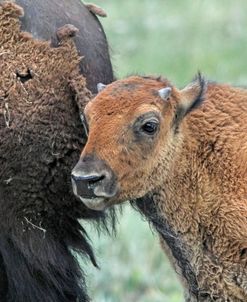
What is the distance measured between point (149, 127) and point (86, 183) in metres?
0.49

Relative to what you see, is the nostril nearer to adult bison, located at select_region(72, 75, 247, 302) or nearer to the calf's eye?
adult bison, located at select_region(72, 75, 247, 302)

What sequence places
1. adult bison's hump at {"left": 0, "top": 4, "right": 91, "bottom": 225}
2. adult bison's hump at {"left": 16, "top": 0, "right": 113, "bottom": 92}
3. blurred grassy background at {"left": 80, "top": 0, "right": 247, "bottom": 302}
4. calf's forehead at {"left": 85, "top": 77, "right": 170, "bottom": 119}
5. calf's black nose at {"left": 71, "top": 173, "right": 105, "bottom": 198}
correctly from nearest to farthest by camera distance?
calf's black nose at {"left": 71, "top": 173, "right": 105, "bottom": 198}
calf's forehead at {"left": 85, "top": 77, "right": 170, "bottom": 119}
adult bison's hump at {"left": 0, "top": 4, "right": 91, "bottom": 225}
adult bison's hump at {"left": 16, "top": 0, "right": 113, "bottom": 92}
blurred grassy background at {"left": 80, "top": 0, "right": 247, "bottom": 302}

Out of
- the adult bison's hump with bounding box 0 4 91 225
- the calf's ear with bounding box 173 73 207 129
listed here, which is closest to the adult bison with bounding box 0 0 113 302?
the adult bison's hump with bounding box 0 4 91 225

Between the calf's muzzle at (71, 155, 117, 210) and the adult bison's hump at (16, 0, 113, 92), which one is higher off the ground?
the adult bison's hump at (16, 0, 113, 92)

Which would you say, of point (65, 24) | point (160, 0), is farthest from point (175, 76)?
point (65, 24)

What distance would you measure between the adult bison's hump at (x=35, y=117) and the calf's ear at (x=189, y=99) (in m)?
0.56

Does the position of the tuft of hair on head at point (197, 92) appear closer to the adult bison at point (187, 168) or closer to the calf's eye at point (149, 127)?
the adult bison at point (187, 168)

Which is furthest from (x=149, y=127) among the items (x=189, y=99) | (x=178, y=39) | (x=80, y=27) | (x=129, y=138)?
(x=178, y=39)

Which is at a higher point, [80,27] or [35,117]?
[80,27]

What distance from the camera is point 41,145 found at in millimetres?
6680

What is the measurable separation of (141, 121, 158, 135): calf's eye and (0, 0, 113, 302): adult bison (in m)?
0.59

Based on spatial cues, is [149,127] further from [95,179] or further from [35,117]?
[35,117]

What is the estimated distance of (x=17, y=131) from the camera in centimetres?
663

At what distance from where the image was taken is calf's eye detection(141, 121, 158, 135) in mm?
6172
